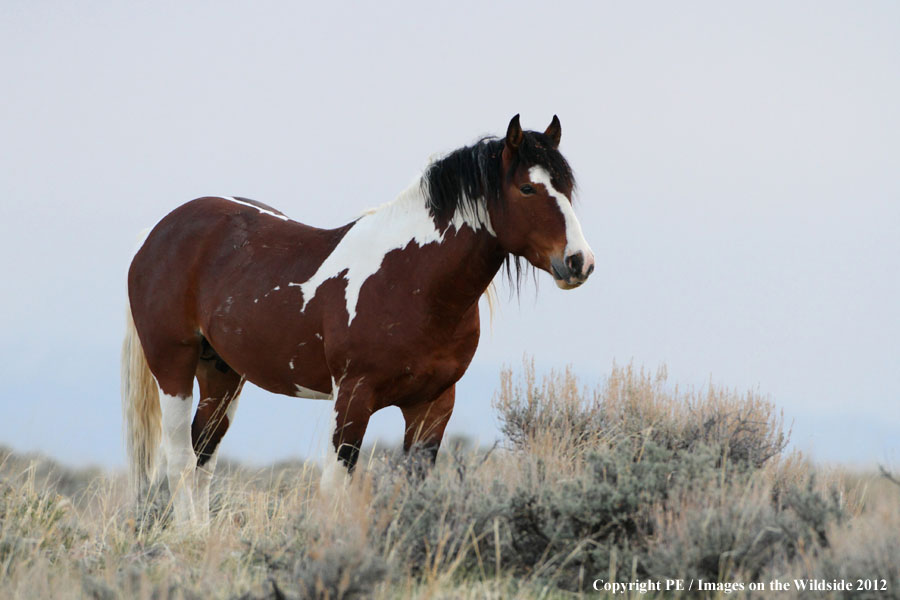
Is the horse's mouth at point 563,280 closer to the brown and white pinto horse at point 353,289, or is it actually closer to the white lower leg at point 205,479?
the brown and white pinto horse at point 353,289

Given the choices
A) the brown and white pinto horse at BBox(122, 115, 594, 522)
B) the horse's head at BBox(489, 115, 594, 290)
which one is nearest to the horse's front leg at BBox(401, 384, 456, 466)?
the brown and white pinto horse at BBox(122, 115, 594, 522)

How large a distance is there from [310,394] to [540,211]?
2.16 metres

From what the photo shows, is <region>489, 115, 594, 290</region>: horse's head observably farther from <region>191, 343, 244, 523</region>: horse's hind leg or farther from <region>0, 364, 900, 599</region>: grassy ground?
<region>191, 343, 244, 523</region>: horse's hind leg

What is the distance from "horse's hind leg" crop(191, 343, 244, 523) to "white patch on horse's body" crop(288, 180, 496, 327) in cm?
147

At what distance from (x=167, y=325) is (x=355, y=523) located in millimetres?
3095

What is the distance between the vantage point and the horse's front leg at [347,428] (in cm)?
536

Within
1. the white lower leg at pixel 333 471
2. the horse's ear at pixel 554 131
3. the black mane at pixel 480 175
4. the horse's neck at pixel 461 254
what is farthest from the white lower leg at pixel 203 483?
the horse's ear at pixel 554 131

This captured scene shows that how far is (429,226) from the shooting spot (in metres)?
5.60

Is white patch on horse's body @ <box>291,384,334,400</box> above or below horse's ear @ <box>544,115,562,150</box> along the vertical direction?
below

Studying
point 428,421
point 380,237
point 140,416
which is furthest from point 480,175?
point 140,416

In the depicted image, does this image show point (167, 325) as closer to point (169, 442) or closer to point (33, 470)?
point (169, 442)

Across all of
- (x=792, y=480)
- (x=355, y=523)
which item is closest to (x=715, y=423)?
(x=792, y=480)

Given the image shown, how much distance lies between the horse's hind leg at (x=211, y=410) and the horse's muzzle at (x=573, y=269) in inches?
122

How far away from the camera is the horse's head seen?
4977 millimetres
